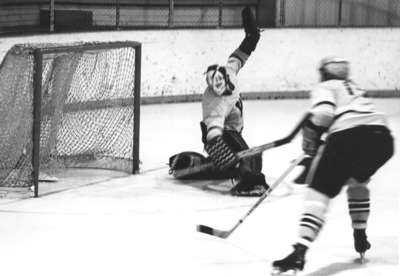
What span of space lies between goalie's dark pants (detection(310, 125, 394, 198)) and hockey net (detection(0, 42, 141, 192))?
239cm

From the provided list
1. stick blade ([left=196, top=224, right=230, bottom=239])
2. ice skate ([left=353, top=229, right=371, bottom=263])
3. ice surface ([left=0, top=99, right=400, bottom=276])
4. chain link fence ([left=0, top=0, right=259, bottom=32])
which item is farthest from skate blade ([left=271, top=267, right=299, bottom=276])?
chain link fence ([left=0, top=0, right=259, bottom=32])

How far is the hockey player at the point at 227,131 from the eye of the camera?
6.86m

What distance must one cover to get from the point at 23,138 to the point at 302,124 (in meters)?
2.44

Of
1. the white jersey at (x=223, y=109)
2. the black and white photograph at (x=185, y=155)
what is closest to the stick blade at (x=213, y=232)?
the black and white photograph at (x=185, y=155)

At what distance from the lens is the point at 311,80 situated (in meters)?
12.2

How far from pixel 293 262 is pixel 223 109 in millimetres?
2380

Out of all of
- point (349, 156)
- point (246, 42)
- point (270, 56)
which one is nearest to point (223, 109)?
point (246, 42)

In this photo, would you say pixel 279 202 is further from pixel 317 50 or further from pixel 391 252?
pixel 317 50

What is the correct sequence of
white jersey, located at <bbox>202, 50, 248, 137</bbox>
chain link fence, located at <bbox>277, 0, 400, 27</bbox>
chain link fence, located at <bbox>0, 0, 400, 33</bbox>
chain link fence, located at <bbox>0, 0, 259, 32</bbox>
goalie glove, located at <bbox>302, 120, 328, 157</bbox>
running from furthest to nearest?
chain link fence, located at <bbox>277, 0, 400, 27</bbox> → chain link fence, located at <bbox>0, 0, 400, 33</bbox> → chain link fence, located at <bbox>0, 0, 259, 32</bbox> → white jersey, located at <bbox>202, 50, 248, 137</bbox> → goalie glove, located at <bbox>302, 120, 328, 157</bbox>

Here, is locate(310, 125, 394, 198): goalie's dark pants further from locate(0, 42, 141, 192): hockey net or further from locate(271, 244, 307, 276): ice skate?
locate(0, 42, 141, 192): hockey net

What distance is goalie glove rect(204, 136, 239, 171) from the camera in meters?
6.78

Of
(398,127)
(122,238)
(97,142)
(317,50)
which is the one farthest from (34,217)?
(317,50)

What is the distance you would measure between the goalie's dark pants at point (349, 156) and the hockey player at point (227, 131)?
1.70 m

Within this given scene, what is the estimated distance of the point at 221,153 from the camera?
680cm
